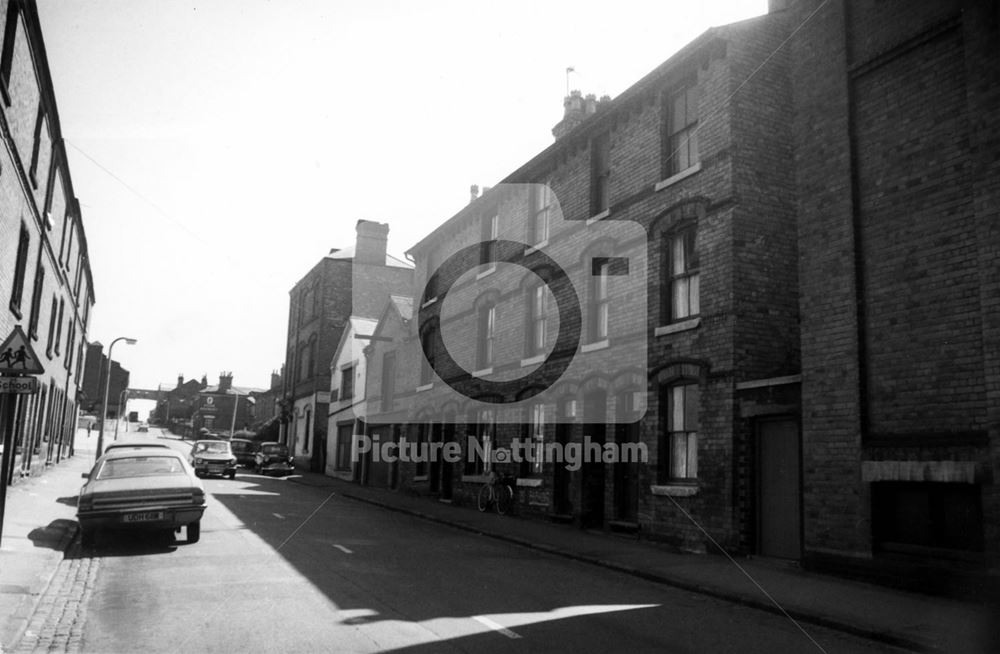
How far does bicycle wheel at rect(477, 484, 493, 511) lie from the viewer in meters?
20.7

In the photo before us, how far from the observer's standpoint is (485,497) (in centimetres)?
2092

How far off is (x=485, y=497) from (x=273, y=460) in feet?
64.4

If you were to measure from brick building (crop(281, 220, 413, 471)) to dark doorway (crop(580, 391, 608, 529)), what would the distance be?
2908cm

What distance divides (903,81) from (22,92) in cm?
1562

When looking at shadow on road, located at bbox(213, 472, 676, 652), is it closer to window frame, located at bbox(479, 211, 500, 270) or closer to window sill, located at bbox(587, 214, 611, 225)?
window sill, located at bbox(587, 214, 611, 225)

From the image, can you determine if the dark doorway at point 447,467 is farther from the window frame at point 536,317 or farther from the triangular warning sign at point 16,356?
the triangular warning sign at point 16,356

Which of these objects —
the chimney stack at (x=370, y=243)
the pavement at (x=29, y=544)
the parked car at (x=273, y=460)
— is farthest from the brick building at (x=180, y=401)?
the pavement at (x=29, y=544)

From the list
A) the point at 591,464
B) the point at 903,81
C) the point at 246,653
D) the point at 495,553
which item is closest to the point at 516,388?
the point at 591,464

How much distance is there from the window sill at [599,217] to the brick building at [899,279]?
18.1 feet

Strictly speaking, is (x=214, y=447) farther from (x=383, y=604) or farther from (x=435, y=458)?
(x=383, y=604)

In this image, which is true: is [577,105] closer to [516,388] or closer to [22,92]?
[516,388]

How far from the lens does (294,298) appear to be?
55.2 meters

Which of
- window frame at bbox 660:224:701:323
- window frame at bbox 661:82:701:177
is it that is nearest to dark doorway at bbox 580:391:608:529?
window frame at bbox 660:224:701:323

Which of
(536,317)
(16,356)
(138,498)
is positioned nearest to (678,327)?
(536,317)
